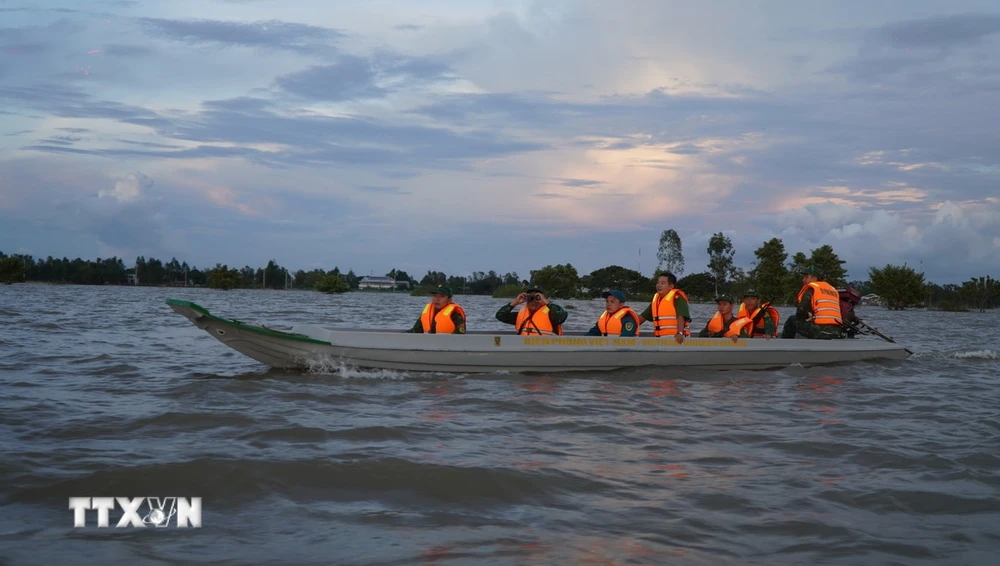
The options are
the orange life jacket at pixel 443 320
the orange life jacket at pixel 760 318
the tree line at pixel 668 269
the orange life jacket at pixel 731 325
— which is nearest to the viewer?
the orange life jacket at pixel 443 320

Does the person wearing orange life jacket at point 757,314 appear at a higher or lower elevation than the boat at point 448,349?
higher

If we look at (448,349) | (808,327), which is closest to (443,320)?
(448,349)

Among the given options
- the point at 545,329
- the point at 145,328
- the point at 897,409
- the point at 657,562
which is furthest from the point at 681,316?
the point at 145,328

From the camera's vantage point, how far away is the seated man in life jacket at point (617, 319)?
12.7 metres

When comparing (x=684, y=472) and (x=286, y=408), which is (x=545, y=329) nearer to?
(x=286, y=408)

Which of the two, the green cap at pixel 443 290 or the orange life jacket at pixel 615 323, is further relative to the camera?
the orange life jacket at pixel 615 323

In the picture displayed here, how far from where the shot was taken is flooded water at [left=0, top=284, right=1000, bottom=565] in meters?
4.50

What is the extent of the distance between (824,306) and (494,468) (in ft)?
35.0

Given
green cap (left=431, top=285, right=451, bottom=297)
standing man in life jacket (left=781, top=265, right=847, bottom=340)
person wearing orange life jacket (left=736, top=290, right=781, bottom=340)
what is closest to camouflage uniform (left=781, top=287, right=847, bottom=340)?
standing man in life jacket (left=781, top=265, right=847, bottom=340)

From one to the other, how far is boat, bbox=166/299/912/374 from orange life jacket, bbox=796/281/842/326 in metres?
2.62

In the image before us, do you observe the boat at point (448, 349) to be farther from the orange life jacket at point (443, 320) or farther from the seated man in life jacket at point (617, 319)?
the orange life jacket at point (443, 320)

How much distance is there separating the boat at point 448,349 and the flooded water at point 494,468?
1.03ft

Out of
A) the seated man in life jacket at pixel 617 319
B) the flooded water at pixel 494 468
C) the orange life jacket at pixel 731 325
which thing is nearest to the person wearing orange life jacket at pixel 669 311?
the seated man in life jacket at pixel 617 319

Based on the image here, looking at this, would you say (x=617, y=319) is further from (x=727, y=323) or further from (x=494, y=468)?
(x=494, y=468)
